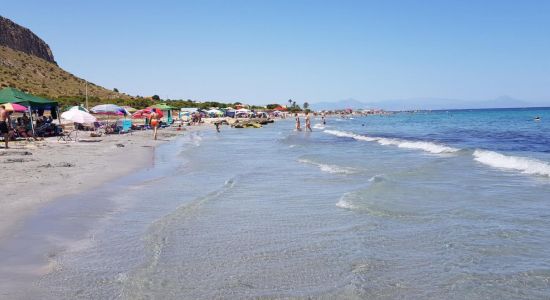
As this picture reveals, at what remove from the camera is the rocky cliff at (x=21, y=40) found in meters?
94.5

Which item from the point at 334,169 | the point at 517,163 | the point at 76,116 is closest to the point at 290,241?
the point at 334,169

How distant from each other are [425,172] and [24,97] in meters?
20.9

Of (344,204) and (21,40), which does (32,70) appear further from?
(344,204)

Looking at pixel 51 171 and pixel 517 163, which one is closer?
pixel 51 171

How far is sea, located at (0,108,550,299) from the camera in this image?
18.1ft

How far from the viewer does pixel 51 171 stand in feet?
48.1

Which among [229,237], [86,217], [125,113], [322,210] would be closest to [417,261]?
[229,237]

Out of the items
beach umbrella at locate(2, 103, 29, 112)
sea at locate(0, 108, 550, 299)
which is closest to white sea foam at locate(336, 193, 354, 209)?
sea at locate(0, 108, 550, 299)

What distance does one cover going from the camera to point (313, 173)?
52.6 ft

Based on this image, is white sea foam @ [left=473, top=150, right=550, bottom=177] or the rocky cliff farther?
the rocky cliff

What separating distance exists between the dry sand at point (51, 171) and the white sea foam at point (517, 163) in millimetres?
12990

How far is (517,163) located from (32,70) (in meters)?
87.4

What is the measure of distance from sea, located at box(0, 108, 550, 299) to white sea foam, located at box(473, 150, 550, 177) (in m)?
2.46

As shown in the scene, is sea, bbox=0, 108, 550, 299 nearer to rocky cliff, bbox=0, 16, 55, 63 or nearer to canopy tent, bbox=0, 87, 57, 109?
canopy tent, bbox=0, 87, 57, 109
